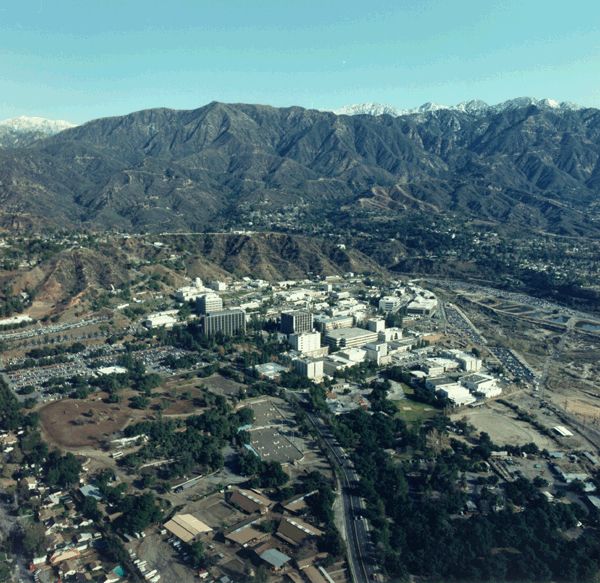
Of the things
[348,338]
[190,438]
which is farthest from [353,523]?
[348,338]

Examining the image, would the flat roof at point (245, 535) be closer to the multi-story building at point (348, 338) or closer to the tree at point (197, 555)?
the tree at point (197, 555)

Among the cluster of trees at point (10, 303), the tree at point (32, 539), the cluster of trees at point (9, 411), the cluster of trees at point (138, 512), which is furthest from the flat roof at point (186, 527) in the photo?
the cluster of trees at point (10, 303)

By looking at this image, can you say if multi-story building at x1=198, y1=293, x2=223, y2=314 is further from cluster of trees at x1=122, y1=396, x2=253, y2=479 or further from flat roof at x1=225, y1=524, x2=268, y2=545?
flat roof at x1=225, y1=524, x2=268, y2=545

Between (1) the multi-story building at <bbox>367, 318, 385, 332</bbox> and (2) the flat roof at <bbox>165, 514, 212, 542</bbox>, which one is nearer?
(2) the flat roof at <bbox>165, 514, 212, 542</bbox>

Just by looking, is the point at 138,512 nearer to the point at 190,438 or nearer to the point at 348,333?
the point at 190,438

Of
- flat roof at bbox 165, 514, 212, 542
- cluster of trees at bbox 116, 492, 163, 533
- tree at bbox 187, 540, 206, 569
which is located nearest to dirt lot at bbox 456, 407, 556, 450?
flat roof at bbox 165, 514, 212, 542

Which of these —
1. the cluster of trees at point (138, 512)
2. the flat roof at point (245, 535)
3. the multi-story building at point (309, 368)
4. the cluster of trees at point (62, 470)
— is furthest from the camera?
the multi-story building at point (309, 368)
